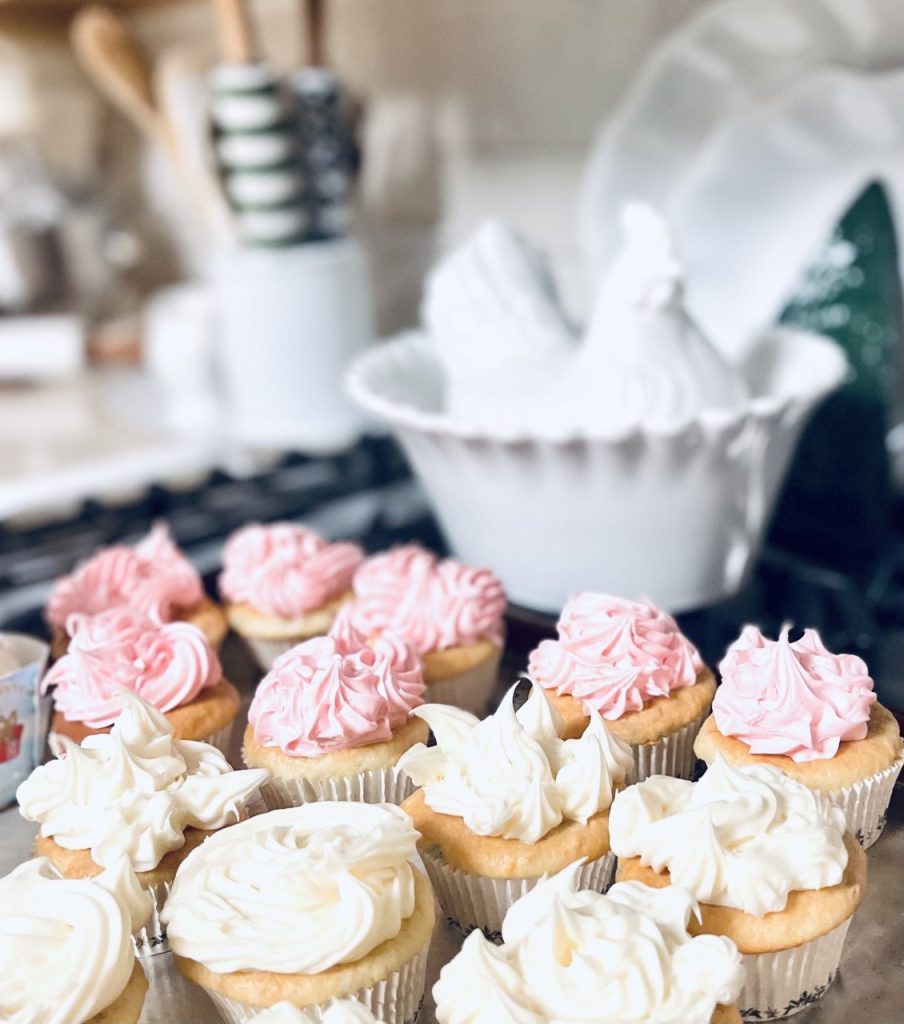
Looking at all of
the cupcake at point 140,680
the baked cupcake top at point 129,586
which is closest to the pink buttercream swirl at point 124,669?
the cupcake at point 140,680

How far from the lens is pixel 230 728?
3.12 ft

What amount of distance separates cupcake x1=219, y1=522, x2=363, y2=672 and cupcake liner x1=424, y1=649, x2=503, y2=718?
6.0 inches

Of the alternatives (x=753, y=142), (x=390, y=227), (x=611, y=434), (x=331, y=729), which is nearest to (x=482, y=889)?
(x=331, y=729)

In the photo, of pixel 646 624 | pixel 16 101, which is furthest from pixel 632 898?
pixel 16 101

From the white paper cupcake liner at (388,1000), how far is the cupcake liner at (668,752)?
24 cm

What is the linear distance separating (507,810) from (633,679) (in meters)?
0.18

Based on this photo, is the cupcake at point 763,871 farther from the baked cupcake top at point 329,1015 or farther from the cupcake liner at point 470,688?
the cupcake liner at point 470,688

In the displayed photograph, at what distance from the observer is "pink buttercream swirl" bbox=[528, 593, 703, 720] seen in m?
0.87

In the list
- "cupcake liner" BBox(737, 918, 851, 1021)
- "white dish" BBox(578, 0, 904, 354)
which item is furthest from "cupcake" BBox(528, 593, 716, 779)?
"white dish" BBox(578, 0, 904, 354)

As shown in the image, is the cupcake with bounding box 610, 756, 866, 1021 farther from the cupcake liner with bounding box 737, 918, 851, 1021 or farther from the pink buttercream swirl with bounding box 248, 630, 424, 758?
the pink buttercream swirl with bounding box 248, 630, 424, 758

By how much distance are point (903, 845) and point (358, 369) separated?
27.0 inches

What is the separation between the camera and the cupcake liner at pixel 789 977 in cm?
65

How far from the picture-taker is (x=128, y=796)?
2.46 ft

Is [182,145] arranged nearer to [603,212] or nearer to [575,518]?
[603,212]
